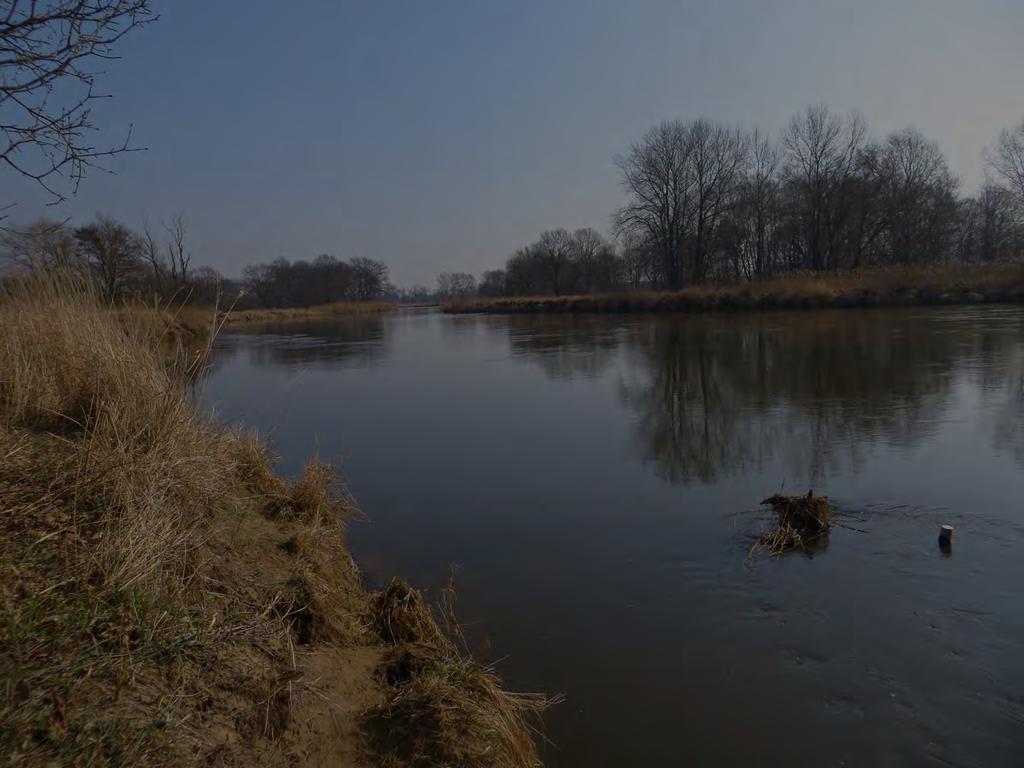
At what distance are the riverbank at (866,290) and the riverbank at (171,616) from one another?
30.4 m

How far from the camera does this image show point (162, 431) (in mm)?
3754

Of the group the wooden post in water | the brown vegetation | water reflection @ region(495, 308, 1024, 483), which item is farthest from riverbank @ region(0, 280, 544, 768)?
water reflection @ region(495, 308, 1024, 483)

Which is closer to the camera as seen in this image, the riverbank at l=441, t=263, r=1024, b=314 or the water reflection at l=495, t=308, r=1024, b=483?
the water reflection at l=495, t=308, r=1024, b=483

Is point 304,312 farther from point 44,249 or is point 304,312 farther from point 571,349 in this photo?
point 44,249

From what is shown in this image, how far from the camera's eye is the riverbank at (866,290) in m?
27.6

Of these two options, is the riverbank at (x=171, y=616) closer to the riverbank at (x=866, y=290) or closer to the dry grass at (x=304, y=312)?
the riverbank at (x=866, y=290)

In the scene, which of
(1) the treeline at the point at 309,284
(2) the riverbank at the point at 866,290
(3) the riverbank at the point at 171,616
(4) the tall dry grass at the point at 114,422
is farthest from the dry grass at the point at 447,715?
(1) the treeline at the point at 309,284

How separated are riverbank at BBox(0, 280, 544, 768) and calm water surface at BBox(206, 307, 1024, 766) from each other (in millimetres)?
691

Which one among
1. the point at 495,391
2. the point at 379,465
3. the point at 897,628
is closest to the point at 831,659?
the point at 897,628

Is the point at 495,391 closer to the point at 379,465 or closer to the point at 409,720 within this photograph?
the point at 379,465

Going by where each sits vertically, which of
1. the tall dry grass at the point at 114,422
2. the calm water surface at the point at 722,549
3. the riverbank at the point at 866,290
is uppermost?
the riverbank at the point at 866,290

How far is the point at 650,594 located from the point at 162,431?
325 centimetres

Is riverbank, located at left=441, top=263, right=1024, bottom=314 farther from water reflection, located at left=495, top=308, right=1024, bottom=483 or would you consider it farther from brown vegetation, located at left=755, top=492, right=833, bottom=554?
brown vegetation, located at left=755, top=492, right=833, bottom=554

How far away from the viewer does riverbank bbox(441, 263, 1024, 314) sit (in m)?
27.6
